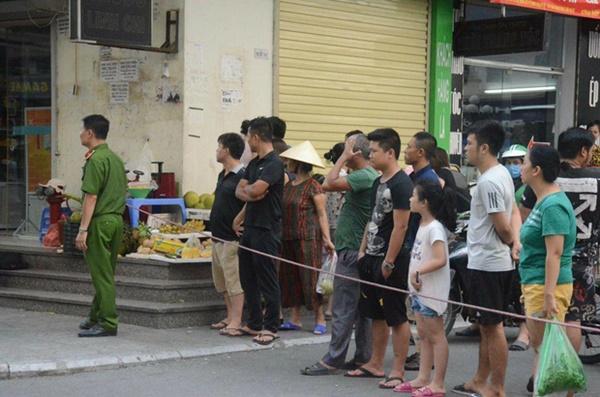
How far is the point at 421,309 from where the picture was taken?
7.25m

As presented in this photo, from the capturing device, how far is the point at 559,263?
6.54 meters

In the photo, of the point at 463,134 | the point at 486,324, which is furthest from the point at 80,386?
the point at 463,134

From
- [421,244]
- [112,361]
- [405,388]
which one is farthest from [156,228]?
[421,244]

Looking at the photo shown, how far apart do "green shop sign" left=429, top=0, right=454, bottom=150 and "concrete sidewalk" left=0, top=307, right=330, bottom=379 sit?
19.1ft

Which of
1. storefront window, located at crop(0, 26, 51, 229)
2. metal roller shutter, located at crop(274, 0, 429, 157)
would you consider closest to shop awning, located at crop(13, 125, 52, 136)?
storefront window, located at crop(0, 26, 51, 229)

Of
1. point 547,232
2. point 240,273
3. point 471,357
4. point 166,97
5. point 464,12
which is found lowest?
point 471,357

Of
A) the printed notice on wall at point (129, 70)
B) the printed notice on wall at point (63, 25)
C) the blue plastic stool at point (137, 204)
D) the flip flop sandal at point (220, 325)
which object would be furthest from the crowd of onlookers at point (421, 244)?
the printed notice on wall at point (63, 25)

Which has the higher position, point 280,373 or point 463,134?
point 463,134

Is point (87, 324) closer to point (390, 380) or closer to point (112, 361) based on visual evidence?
point (112, 361)

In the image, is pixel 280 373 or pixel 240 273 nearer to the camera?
pixel 280 373

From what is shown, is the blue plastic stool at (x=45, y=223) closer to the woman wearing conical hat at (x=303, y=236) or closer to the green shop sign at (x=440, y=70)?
the woman wearing conical hat at (x=303, y=236)

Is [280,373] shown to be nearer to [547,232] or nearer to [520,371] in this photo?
[520,371]

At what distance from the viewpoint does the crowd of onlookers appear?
6.76m

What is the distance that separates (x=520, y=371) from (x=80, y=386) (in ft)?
12.3
